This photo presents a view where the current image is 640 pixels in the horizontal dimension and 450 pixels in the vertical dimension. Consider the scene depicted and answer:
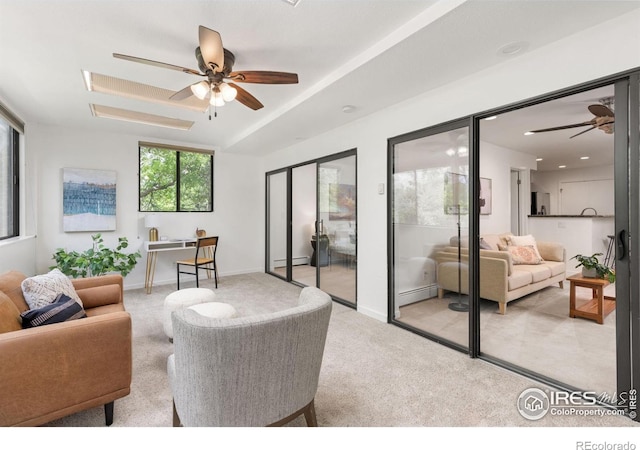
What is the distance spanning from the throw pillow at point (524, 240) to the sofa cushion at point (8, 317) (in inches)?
149

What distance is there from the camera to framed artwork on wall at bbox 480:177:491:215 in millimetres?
2829

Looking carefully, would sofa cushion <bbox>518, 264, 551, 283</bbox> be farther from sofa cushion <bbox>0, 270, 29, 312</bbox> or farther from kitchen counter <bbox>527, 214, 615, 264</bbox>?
sofa cushion <bbox>0, 270, 29, 312</bbox>

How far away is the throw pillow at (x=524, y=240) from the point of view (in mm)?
2764

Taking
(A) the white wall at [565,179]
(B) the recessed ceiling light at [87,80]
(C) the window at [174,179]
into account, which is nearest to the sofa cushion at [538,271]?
(A) the white wall at [565,179]

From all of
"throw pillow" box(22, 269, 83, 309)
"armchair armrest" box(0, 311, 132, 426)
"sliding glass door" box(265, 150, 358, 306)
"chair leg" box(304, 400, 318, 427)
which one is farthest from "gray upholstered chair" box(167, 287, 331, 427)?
"sliding glass door" box(265, 150, 358, 306)

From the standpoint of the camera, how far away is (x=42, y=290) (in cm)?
212

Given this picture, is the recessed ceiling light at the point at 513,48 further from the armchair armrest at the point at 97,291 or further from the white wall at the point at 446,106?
the armchair armrest at the point at 97,291

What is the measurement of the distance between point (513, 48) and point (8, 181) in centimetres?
553

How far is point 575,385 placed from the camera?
2.07 m

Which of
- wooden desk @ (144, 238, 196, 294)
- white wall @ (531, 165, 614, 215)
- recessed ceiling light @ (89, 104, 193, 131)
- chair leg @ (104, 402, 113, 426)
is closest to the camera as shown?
chair leg @ (104, 402, 113, 426)

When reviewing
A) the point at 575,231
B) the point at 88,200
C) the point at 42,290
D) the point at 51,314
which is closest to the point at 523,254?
the point at 575,231

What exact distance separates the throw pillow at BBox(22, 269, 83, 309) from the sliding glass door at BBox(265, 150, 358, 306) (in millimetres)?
2899
